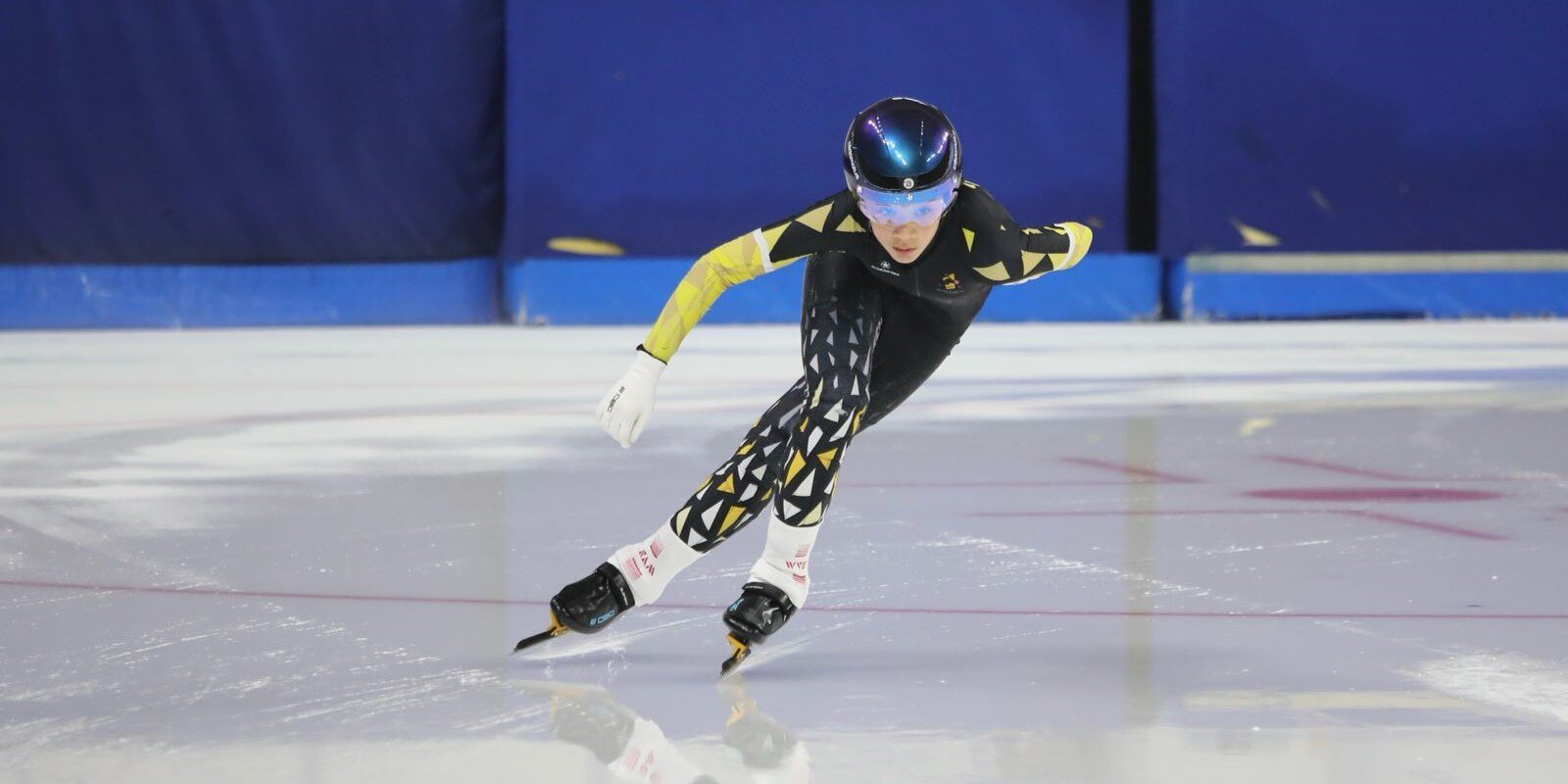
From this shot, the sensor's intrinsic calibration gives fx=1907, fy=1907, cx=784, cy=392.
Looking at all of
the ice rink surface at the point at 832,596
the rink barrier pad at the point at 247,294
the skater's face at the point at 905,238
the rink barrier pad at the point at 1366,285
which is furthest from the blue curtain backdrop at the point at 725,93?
the skater's face at the point at 905,238

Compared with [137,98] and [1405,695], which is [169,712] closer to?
[1405,695]

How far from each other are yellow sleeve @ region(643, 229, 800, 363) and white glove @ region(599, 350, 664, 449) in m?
0.06

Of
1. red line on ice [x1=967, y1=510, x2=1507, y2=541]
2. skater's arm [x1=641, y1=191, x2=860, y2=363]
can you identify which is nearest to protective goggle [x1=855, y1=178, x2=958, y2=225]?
skater's arm [x1=641, y1=191, x2=860, y2=363]

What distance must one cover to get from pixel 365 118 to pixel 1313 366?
506cm

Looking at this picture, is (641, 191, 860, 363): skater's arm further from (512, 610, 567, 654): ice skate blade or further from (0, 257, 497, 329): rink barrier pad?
(0, 257, 497, 329): rink barrier pad

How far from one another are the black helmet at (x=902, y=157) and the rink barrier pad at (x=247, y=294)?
7.68 metres

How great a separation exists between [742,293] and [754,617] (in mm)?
7673

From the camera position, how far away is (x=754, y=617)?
99.0 inches

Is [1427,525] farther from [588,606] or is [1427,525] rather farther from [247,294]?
[247,294]

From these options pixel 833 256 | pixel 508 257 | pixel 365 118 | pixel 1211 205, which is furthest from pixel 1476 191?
pixel 833 256

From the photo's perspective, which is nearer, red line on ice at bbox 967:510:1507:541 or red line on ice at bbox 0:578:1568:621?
red line on ice at bbox 0:578:1568:621

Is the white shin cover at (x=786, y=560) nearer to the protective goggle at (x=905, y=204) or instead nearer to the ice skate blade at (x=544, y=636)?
the ice skate blade at (x=544, y=636)

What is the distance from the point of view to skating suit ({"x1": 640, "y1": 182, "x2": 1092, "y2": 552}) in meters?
2.59

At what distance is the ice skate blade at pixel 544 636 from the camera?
2.57 m
